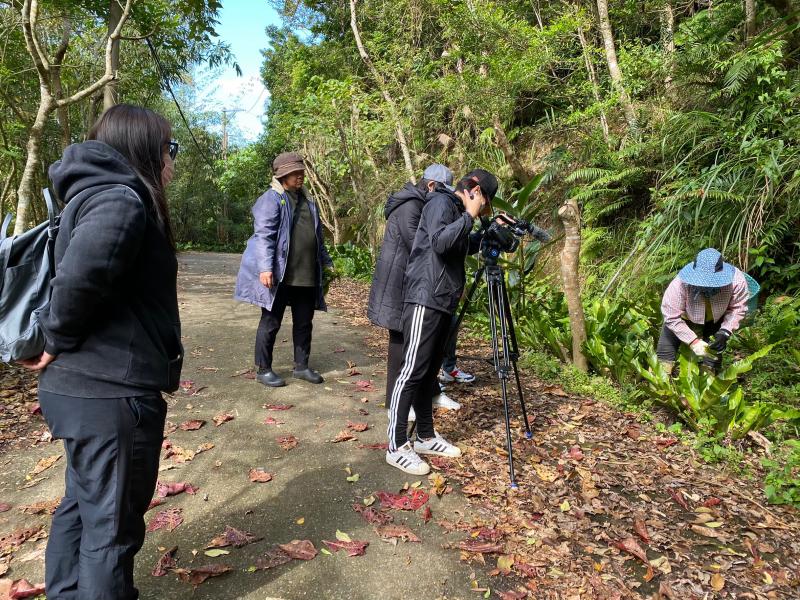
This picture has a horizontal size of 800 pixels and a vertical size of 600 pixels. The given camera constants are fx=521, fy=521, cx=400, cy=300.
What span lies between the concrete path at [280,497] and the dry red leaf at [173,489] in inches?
1.9

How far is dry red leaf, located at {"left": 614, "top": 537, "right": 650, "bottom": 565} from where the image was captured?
2492 millimetres

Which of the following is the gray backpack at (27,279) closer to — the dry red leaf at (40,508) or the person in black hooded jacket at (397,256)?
the dry red leaf at (40,508)

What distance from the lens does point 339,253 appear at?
13.9 metres

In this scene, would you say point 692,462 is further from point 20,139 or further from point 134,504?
point 20,139

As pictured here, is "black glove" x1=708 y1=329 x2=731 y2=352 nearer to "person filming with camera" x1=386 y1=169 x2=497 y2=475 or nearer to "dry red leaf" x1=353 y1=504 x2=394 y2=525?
"person filming with camera" x1=386 y1=169 x2=497 y2=475

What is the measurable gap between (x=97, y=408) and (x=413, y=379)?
5.84ft

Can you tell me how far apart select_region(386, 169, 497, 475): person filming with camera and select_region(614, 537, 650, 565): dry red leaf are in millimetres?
1104

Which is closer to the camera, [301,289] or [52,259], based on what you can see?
[52,259]

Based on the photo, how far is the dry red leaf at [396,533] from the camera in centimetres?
257

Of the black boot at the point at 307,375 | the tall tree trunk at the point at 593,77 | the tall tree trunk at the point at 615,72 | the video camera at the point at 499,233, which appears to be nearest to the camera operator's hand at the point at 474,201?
the video camera at the point at 499,233

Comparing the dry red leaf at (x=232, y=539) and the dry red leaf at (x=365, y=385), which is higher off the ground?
the dry red leaf at (x=365, y=385)

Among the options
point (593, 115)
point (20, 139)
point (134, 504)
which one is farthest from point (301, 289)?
point (20, 139)

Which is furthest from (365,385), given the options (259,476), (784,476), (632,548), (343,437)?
(784,476)

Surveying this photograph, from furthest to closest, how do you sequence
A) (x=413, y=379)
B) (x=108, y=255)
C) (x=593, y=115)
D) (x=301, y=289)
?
(x=593, y=115) → (x=301, y=289) → (x=413, y=379) → (x=108, y=255)
